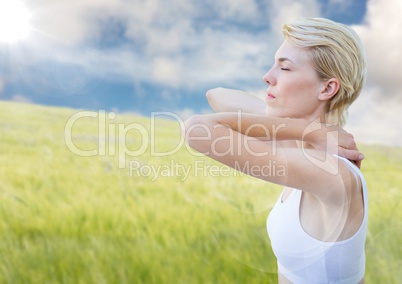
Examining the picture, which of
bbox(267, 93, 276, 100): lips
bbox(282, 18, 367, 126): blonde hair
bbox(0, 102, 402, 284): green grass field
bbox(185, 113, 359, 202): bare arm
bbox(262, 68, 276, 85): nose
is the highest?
bbox(282, 18, 367, 126): blonde hair

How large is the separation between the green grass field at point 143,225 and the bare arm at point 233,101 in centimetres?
60

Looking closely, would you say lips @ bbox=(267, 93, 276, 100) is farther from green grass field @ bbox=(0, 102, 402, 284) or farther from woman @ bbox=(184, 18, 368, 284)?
green grass field @ bbox=(0, 102, 402, 284)

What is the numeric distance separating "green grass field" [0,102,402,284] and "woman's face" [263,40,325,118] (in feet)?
2.66

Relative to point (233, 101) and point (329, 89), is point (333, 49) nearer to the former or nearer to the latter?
point (329, 89)

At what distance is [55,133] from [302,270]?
367 cm

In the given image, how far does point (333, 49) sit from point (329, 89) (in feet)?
0.35

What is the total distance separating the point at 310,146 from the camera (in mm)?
1144

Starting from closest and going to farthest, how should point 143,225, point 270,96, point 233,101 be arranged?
point 270,96 < point 233,101 < point 143,225

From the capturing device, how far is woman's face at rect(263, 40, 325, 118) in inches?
45.3

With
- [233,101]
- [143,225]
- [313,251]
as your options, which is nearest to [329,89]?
[313,251]

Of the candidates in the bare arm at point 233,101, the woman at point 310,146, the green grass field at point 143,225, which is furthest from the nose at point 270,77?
the green grass field at point 143,225

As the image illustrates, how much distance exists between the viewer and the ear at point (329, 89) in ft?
3.73

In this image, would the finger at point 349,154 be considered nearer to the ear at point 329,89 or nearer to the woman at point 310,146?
the woman at point 310,146

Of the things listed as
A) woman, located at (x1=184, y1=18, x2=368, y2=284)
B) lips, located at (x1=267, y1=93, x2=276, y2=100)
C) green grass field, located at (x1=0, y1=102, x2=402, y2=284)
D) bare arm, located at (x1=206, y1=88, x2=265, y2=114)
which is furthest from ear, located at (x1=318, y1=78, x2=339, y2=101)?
green grass field, located at (x1=0, y1=102, x2=402, y2=284)
